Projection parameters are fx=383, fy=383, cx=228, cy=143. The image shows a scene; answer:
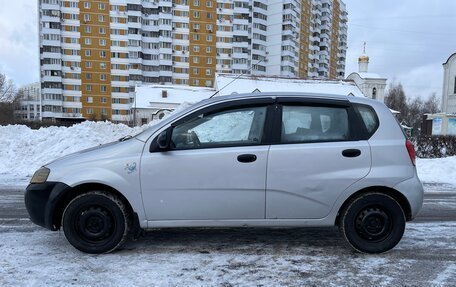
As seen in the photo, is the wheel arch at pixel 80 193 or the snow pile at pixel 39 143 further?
the snow pile at pixel 39 143

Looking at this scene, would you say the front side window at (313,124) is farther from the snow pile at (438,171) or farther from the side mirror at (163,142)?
the snow pile at (438,171)

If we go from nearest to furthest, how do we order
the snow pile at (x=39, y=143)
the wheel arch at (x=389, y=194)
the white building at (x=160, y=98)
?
the wheel arch at (x=389, y=194), the snow pile at (x=39, y=143), the white building at (x=160, y=98)

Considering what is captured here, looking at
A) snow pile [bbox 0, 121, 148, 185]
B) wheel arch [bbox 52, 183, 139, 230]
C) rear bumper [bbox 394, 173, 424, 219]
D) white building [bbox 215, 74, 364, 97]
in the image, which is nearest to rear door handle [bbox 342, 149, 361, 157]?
rear bumper [bbox 394, 173, 424, 219]

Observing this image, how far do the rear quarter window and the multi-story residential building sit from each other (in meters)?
76.8

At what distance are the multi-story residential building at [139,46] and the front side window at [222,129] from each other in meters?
76.4

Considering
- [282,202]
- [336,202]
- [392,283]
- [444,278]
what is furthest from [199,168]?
[444,278]

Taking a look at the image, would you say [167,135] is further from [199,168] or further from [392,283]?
[392,283]

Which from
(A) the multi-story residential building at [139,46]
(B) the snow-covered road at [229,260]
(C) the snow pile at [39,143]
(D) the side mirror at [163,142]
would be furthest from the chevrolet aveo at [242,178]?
(A) the multi-story residential building at [139,46]

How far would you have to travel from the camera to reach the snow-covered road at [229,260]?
3695 mm

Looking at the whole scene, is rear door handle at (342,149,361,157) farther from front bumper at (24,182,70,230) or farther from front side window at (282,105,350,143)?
front bumper at (24,182,70,230)

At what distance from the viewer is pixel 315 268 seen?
13.2 feet

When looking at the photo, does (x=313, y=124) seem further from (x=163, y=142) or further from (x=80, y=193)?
(x=80, y=193)

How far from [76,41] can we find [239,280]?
278ft

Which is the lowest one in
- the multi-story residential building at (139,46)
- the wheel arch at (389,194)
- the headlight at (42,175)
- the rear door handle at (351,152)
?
the wheel arch at (389,194)
